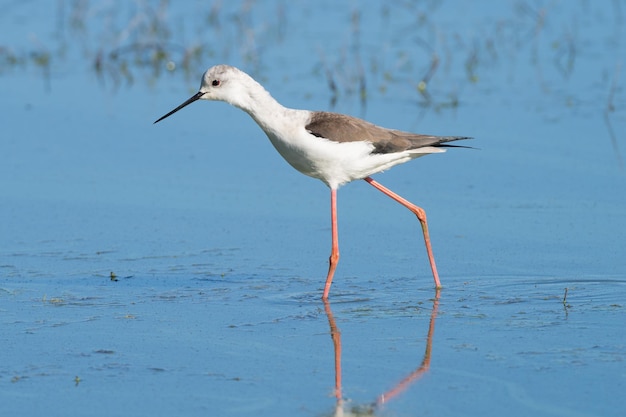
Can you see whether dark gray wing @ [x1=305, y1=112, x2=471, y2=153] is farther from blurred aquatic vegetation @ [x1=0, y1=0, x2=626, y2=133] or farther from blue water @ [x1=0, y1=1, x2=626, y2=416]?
blurred aquatic vegetation @ [x1=0, y1=0, x2=626, y2=133]

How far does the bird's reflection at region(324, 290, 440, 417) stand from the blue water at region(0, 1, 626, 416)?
22 millimetres

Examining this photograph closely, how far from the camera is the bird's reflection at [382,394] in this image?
14.3ft

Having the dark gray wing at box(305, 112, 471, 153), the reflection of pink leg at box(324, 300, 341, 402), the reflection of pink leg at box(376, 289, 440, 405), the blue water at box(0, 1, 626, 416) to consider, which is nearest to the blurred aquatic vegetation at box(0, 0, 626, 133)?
the blue water at box(0, 1, 626, 416)

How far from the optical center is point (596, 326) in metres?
5.29

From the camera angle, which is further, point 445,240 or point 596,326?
point 445,240

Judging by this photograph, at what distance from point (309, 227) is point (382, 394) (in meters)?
2.68

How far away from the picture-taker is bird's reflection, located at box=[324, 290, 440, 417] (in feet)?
14.3

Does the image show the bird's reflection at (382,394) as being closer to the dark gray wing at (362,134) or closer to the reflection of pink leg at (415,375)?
the reflection of pink leg at (415,375)

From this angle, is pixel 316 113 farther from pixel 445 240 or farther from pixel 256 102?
pixel 445 240

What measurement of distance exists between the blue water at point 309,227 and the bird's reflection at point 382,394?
0.07 ft

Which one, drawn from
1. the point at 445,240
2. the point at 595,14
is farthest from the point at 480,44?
the point at 445,240

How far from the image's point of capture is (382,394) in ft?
14.9

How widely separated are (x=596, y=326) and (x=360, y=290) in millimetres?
1278

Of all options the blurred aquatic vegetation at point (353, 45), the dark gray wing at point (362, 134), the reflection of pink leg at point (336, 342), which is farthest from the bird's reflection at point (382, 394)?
the blurred aquatic vegetation at point (353, 45)
